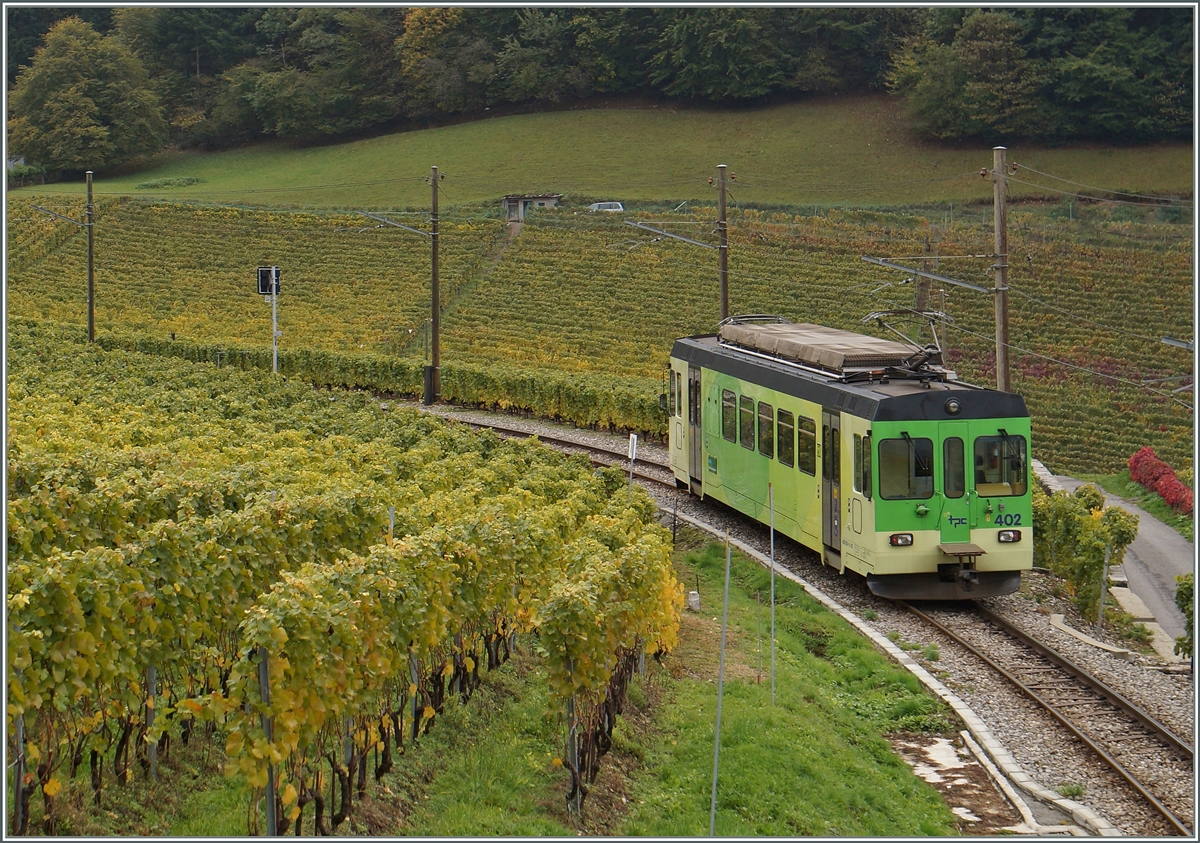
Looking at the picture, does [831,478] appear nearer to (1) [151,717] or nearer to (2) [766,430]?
(2) [766,430]

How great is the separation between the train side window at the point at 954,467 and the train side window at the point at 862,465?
→ 101 centimetres

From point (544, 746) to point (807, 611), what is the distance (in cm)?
670

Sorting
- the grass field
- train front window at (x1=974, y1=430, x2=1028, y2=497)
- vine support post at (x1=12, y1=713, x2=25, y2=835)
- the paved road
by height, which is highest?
the grass field

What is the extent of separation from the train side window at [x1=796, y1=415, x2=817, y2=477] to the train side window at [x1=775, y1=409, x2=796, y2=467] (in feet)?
0.60

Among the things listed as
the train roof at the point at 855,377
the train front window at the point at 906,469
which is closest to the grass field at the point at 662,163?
the train roof at the point at 855,377

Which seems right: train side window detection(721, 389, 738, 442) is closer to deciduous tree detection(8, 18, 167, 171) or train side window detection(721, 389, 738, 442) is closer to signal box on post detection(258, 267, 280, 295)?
signal box on post detection(258, 267, 280, 295)

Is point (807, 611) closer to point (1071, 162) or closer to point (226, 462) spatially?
point (226, 462)

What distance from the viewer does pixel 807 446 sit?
18.5 m

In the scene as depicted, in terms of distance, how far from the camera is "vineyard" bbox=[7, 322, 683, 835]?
9023mm

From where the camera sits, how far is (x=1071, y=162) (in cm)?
8838

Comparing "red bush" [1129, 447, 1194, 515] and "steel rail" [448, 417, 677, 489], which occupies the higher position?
"steel rail" [448, 417, 677, 489]

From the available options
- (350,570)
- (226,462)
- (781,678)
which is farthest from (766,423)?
(350,570)

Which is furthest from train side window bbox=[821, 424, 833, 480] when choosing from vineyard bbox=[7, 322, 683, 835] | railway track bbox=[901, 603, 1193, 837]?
vineyard bbox=[7, 322, 683, 835]

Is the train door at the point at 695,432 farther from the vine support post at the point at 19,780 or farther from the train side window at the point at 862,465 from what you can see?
A: the vine support post at the point at 19,780
